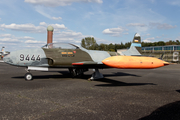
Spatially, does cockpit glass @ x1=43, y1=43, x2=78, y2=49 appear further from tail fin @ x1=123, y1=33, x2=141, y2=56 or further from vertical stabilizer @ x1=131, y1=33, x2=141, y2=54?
vertical stabilizer @ x1=131, y1=33, x2=141, y2=54

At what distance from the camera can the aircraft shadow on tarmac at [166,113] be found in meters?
3.85

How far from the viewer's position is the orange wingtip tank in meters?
7.38

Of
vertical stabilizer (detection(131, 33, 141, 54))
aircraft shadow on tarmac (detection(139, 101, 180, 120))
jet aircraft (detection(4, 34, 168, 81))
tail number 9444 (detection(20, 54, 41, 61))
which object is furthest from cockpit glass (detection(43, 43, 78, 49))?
aircraft shadow on tarmac (detection(139, 101, 180, 120))

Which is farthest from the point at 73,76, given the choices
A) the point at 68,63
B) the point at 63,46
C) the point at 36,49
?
the point at 36,49

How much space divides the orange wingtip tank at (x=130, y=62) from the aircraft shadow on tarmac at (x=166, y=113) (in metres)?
3.02

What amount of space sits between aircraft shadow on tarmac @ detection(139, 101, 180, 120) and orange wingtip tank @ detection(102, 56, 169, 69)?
3.02 meters

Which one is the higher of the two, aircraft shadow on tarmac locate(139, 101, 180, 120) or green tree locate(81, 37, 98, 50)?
green tree locate(81, 37, 98, 50)

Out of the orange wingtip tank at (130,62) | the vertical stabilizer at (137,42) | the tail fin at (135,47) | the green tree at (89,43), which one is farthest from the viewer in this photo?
the green tree at (89,43)

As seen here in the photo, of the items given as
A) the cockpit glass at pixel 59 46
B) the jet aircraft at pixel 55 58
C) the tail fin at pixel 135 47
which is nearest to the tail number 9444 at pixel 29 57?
the jet aircraft at pixel 55 58

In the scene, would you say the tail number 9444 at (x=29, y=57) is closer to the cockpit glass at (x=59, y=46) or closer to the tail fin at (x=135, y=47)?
the cockpit glass at (x=59, y=46)

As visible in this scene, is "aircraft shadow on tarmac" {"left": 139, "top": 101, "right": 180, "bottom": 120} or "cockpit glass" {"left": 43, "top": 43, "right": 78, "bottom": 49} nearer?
"aircraft shadow on tarmac" {"left": 139, "top": 101, "right": 180, "bottom": 120}

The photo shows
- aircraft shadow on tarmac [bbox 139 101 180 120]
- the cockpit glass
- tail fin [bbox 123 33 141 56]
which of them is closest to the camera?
aircraft shadow on tarmac [bbox 139 101 180 120]

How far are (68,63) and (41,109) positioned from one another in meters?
6.20

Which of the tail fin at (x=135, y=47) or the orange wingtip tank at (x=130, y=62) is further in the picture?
the tail fin at (x=135, y=47)
